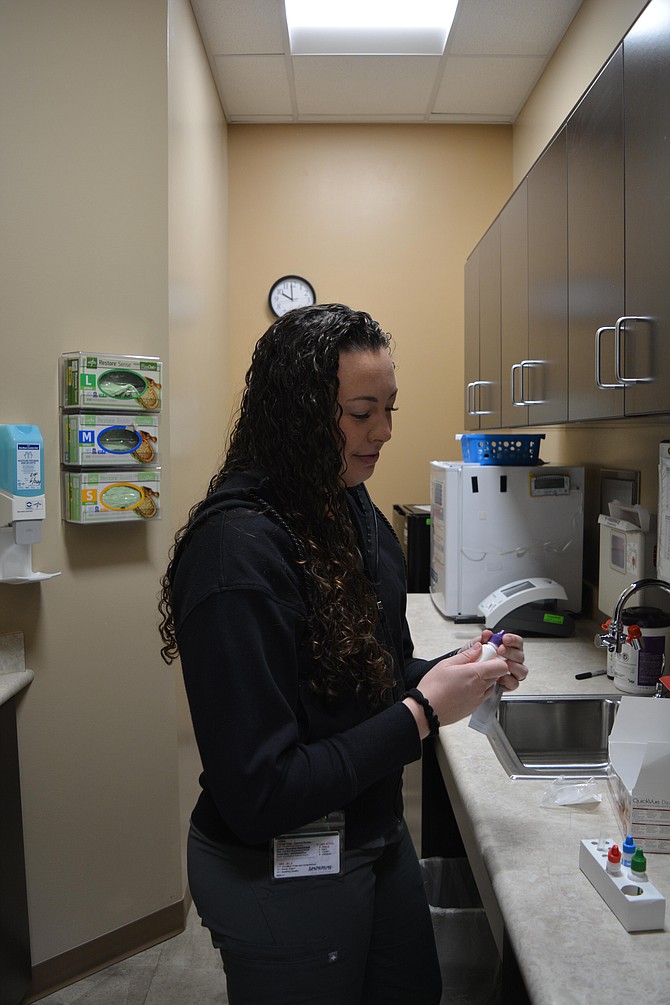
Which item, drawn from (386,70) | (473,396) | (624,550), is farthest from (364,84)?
(624,550)

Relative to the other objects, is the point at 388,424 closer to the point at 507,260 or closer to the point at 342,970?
A: the point at 342,970

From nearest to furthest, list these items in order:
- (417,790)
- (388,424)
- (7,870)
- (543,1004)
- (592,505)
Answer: (543,1004)
(388,424)
(7,870)
(417,790)
(592,505)

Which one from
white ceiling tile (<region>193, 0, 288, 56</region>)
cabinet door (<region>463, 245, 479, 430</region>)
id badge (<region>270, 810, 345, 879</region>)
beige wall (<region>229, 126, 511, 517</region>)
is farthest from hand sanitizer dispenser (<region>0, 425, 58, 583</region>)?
beige wall (<region>229, 126, 511, 517</region>)

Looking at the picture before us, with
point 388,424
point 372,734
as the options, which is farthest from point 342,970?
point 388,424

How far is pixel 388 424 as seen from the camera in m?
1.23

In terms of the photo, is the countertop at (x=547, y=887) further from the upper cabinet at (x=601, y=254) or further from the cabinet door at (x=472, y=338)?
the cabinet door at (x=472, y=338)

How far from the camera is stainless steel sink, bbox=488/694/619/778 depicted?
186cm

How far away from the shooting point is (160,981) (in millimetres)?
2291

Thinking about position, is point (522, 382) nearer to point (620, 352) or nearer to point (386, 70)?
point (620, 352)

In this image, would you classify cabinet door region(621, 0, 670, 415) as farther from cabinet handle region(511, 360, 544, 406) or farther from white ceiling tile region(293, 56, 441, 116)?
white ceiling tile region(293, 56, 441, 116)

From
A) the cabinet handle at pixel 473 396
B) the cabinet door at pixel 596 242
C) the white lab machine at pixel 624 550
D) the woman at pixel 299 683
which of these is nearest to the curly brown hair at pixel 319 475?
the woman at pixel 299 683

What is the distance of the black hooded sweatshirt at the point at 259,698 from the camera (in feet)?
3.26

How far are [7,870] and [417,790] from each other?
1.12 metres

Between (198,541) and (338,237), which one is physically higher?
(338,237)
